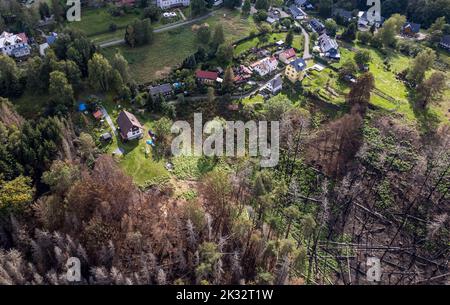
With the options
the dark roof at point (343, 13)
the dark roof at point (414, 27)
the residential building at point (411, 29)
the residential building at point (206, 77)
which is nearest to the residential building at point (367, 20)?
the dark roof at point (343, 13)

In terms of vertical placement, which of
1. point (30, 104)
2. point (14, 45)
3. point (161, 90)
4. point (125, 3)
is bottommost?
point (30, 104)

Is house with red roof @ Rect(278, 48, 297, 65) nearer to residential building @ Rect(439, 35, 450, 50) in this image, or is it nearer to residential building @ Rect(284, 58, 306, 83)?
residential building @ Rect(284, 58, 306, 83)

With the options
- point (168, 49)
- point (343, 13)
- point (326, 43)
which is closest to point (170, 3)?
point (168, 49)

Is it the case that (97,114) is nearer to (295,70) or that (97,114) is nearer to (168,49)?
(168,49)

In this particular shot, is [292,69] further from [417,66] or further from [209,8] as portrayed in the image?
[209,8]

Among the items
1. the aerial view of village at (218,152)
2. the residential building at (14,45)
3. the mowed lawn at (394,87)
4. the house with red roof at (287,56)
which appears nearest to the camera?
the aerial view of village at (218,152)

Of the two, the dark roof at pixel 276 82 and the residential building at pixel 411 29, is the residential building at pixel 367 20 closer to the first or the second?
the residential building at pixel 411 29
